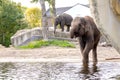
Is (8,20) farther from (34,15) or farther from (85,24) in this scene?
(85,24)

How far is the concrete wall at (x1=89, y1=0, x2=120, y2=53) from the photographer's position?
24.8 feet

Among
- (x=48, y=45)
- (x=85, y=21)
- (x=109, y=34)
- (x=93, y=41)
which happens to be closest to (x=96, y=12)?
(x=109, y=34)

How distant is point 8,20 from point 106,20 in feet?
107

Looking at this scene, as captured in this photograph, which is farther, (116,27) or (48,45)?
Answer: (48,45)

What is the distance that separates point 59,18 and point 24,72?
20874mm

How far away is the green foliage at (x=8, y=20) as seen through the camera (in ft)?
130

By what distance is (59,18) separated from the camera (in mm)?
32469

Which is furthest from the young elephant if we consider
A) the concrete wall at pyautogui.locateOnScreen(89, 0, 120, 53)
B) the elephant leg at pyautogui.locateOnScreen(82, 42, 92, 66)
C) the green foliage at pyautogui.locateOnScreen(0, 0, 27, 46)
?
the green foliage at pyautogui.locateOnScreen(0, 0, 27, 46)

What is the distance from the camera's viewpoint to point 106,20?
774 cm

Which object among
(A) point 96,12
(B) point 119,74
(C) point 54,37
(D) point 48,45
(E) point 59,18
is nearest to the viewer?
(A) point 96,12

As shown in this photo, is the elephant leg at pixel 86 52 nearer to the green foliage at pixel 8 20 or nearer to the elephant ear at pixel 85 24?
the elephant ear at pixel 85 24

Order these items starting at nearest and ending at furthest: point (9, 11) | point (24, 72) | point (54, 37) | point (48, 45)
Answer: point (24, 72) → point (48, 45) → point (54, 37) → point (9, 11)

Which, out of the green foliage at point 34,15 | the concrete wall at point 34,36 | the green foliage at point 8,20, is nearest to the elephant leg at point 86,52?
the concrete wall at point 34,36

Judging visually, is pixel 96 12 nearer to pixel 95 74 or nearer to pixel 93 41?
pixel 95 74
